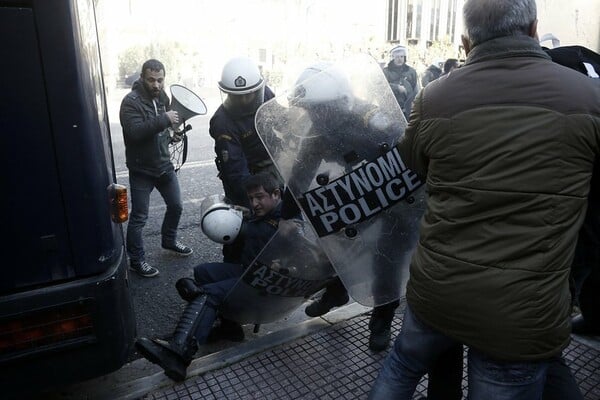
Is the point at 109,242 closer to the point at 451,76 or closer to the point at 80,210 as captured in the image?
the point at 80,210

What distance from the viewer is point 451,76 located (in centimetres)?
155

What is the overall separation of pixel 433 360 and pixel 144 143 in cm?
304

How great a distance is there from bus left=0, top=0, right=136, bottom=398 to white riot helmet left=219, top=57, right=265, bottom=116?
1382mm

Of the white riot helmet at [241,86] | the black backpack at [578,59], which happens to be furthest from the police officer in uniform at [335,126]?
the white riot helmet at [241,86]

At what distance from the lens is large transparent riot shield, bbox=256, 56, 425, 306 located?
2.34m

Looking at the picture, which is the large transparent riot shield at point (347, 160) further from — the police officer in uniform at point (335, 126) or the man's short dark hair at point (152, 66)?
the man's short dark hair at point (152, 66)

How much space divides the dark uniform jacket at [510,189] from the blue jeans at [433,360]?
7 cm

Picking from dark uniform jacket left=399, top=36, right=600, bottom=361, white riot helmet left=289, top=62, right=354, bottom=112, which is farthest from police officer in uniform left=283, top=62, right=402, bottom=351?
dark uniform jacket left=399, top=36, right=600, bottom=361

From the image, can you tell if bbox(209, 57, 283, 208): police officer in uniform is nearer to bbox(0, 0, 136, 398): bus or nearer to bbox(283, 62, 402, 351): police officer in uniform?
bbox(283, 62, 402, 351): police officer in uniform

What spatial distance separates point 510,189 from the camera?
1390 mm

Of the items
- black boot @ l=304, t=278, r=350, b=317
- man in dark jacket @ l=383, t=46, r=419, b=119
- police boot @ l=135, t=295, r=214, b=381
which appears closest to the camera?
police boot @ l=135, t=295, r=214, b=381

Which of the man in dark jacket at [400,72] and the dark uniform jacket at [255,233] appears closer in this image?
the dark uniform jacket at [255,233]

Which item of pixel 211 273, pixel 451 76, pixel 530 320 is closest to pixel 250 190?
pixel 211 273

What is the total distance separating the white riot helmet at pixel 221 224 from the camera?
2.72m
